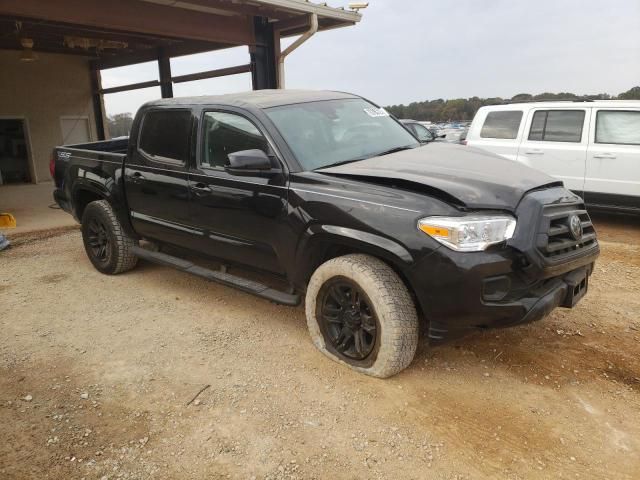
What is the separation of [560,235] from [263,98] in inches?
95.1

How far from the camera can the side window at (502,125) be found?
803 cm

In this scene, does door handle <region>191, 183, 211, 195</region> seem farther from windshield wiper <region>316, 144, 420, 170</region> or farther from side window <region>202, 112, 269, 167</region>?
windshield wiper <region>316, 144, 420, 170</region>

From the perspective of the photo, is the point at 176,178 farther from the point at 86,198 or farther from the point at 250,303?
the point at 86,198

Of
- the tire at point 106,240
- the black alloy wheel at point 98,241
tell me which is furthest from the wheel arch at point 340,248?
the black alloy wheel at point 98,241

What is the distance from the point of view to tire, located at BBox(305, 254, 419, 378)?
297cm

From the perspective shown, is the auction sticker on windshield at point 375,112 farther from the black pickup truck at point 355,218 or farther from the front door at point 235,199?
the front door at point 235,199

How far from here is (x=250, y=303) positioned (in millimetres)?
4523

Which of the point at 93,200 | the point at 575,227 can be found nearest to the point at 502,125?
the point at 575,227

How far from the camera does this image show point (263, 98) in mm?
3959

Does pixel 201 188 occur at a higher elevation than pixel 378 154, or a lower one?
lower

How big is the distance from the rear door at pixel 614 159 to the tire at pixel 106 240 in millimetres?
6406

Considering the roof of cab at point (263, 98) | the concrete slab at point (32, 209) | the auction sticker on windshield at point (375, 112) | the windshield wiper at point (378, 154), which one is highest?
the roof of cab at point (263, 98)

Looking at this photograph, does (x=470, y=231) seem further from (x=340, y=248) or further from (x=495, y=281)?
(x=340, y=248)

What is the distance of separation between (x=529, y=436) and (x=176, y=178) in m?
3.25
